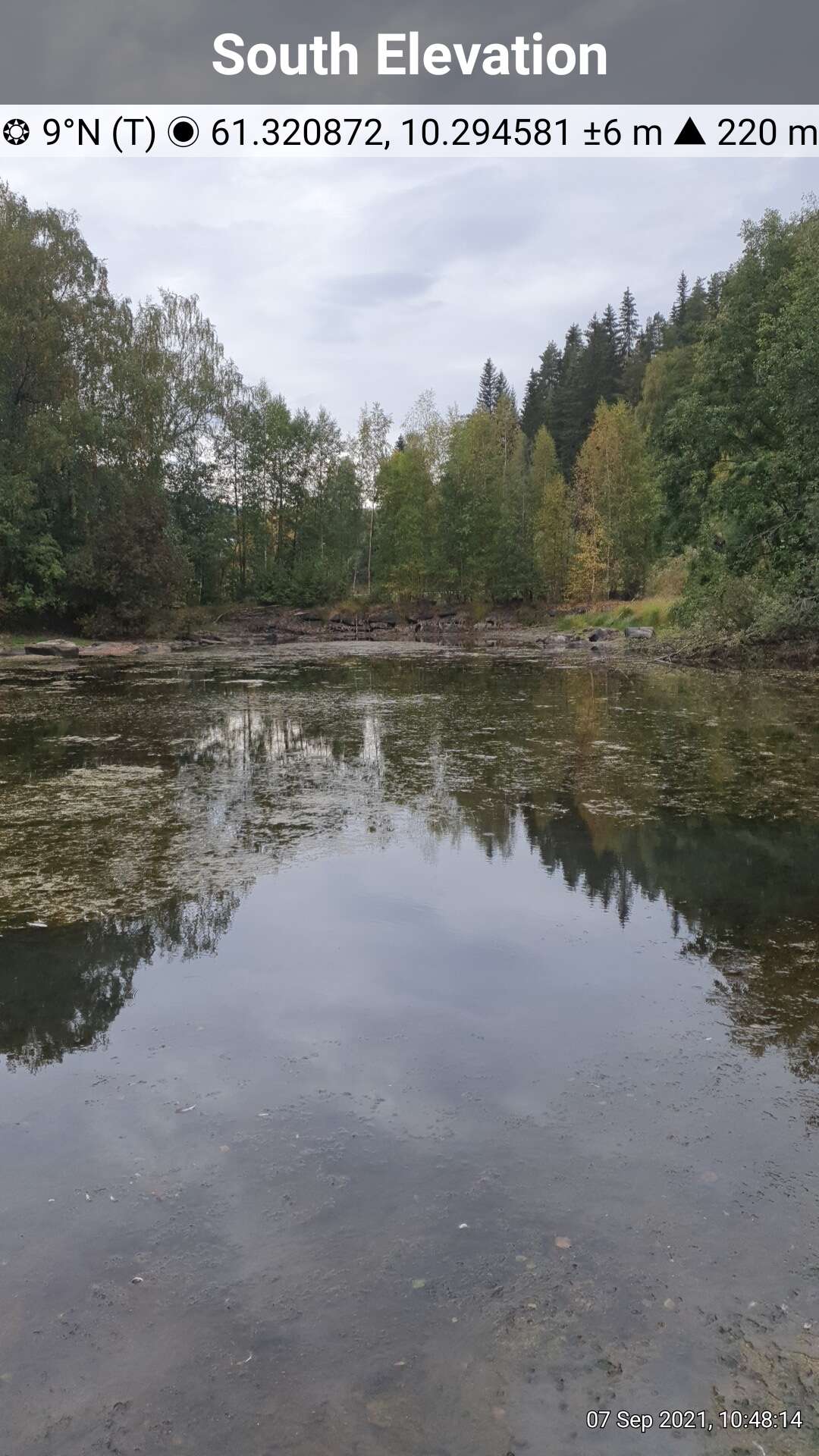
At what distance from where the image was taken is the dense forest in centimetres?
2259

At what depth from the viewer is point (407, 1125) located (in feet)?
11.1

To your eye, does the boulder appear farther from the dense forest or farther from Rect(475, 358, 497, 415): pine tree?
Rect(475, 358, 497, 415): pine tree

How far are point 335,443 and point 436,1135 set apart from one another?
165ft

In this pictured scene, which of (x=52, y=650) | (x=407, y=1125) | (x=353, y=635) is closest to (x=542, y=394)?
Answer: (x=353, y=635)

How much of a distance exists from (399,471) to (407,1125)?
164ft

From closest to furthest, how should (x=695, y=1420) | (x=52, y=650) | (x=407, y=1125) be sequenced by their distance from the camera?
(x=695, y=1420)
(x=407, y=1125)
(x=52, y=650)

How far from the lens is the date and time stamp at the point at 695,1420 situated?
7.02 feet

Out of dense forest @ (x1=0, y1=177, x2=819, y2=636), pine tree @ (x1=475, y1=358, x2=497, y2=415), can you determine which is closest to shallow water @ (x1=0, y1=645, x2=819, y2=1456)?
dense forest @ (x1=0, y1=177, x2=819, y2=636)

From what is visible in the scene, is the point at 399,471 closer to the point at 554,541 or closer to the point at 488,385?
the point at 554,541

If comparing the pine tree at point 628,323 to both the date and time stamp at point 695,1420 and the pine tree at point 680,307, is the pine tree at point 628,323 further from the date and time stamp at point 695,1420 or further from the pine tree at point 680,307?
the date and time stamp at point 695,1420

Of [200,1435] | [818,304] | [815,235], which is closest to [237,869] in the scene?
[200,1435]

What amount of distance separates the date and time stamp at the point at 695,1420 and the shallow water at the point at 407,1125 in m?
0.02

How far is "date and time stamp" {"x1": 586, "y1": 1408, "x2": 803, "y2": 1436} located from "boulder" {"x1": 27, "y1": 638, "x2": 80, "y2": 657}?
92.3ft

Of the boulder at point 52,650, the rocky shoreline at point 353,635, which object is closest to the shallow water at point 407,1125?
the boulder at point 52,650
